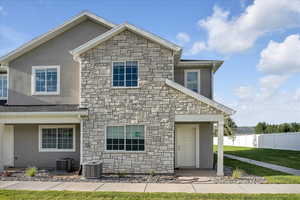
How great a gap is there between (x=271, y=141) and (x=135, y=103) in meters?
24.9

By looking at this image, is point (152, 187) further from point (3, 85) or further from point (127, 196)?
point (3, 85)

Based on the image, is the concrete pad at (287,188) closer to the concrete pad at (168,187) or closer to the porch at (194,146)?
the concrete pad at (168,187)

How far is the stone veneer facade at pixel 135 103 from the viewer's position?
1145 cm

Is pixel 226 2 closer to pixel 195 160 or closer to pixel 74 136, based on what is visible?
pixel 195 160

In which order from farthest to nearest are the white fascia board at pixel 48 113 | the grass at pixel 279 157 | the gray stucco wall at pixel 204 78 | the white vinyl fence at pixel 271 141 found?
the white vinyl fence at pixel 271 141 < the grass at pixel 279 157 < the gray stucco wall at pixel 204 78 < the white fascia board at pixel 48 113

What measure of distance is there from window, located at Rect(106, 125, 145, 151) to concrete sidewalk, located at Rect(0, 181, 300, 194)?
228cm

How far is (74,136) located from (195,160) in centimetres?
706

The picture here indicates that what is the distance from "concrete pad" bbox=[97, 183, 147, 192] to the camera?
865 cm

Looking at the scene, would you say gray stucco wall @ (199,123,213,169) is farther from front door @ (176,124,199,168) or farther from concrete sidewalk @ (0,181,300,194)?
concrete sidewalk @ (0,181,300,194)

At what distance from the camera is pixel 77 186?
9.20 metres

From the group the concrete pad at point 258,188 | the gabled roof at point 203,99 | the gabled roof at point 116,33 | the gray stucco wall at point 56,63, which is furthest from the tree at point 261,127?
the gray stucco wall at point 56,63

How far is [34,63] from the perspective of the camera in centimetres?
1363

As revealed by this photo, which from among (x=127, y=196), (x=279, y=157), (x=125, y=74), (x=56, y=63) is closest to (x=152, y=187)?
(x=127, y=196)

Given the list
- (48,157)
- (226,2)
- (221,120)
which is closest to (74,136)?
(48,157)
